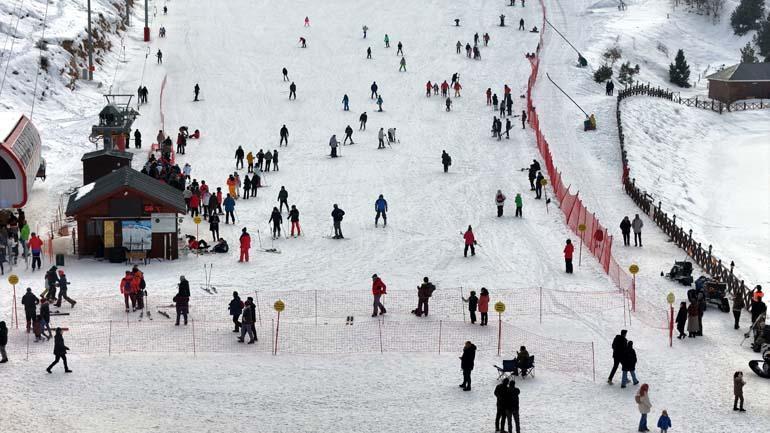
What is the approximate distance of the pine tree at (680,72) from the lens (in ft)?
259

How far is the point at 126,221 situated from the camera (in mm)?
34938

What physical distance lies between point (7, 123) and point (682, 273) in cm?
2194

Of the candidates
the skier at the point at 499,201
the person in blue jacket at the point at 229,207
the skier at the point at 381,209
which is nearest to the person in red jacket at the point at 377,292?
the skier at the point at 381,209

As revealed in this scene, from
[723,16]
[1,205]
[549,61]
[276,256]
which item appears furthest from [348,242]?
[723,16]

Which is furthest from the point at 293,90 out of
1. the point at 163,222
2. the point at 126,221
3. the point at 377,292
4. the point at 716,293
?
the point at 716,293

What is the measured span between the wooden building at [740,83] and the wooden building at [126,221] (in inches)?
1915

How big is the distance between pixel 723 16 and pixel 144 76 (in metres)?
50.2

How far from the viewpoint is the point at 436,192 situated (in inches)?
1793

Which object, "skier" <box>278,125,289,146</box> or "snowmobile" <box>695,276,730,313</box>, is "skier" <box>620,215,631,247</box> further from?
"skier" <box>278,125,289,146</box>

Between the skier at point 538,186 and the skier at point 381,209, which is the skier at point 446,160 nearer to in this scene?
the skier at point 538,186

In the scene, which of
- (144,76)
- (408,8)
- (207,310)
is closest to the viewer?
(207,310)

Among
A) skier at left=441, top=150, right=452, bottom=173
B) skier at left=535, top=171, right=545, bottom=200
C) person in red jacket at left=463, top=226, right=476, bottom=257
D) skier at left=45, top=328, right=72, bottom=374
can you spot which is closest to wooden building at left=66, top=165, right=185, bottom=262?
person in red jacket at left=463, top=226, right=476, bottom=257

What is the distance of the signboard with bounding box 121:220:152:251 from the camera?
115 ft

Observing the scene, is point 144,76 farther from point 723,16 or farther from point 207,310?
point 723,16
